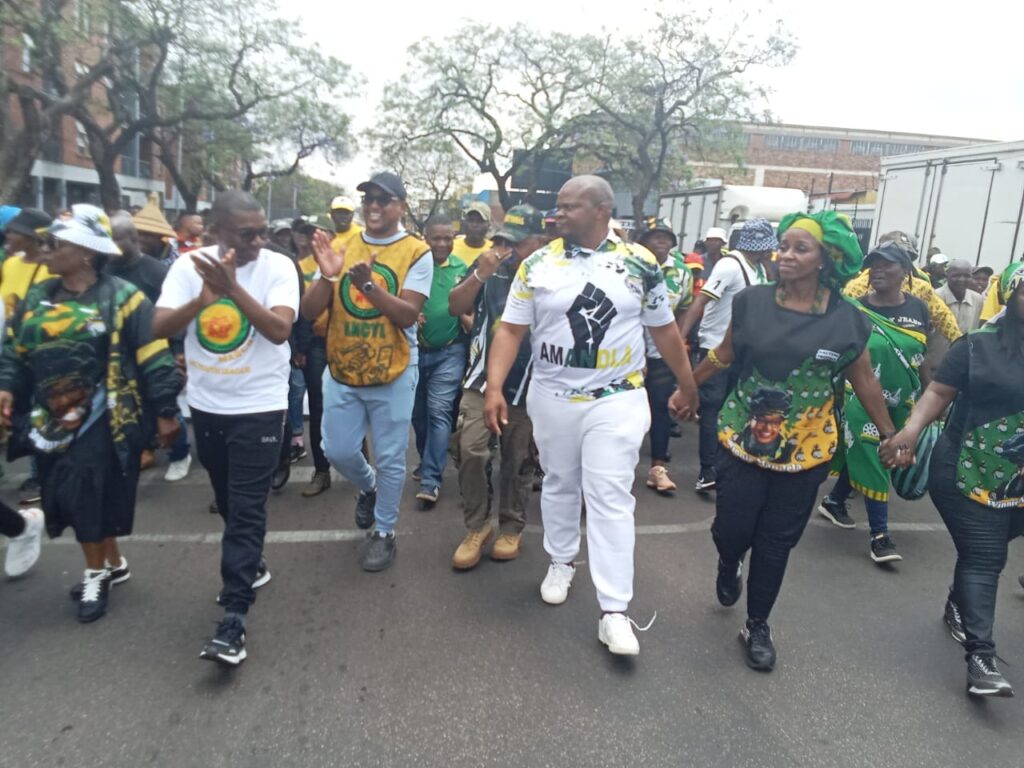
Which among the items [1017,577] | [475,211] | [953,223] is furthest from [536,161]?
[1017,577]

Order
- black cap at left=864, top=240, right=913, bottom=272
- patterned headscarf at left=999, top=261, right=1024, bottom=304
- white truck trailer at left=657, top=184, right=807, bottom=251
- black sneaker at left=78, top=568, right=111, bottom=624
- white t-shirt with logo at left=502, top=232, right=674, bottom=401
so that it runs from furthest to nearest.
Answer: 1. white truck trailer at left=657, top=184, right=807, bottom=251
2. black cap at left=864, top=240, right=913, bottom=272
3. black sneaker at left=78, top=568, right=111, bottom=624
4. white t-shirt with logo at left=502, top=232, right=674, bottom=401
5. patterned headscarf at left=999, top=261, right=1024, bottom=304

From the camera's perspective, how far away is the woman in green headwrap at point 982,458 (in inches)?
119

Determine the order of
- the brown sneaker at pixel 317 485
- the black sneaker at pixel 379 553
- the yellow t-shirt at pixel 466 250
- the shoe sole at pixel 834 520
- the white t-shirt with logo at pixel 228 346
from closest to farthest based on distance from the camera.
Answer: the white t-shirt with logo at pixel 228 346
the black sneaker at pixel 379 553
the shoe sole at pixel 834 520
the brown sneaker at pixel 317 485
the yellow t-shirt at pixel 466 250

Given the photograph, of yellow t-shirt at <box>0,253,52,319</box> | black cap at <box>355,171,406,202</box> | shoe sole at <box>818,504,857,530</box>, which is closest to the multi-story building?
shoe sole at <box>818,504,857,530</box>

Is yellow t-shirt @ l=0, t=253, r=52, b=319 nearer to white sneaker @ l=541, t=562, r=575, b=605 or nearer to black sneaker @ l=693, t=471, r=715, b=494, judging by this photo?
white sneaker @ l=541, t=562, r=575, b=605

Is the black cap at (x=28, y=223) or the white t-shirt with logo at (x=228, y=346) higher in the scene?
the black cap at (x=28, y=223)

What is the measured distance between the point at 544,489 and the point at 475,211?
10.7 ft

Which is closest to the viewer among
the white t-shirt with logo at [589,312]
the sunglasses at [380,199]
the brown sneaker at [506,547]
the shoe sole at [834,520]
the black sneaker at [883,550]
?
the white t-shirt with logo at [589,312]

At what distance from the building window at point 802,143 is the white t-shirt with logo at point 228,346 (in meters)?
59.3

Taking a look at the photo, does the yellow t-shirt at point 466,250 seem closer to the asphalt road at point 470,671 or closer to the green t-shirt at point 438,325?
the green t-shirt at point 438,325

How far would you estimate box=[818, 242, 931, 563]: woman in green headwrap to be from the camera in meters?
4.38

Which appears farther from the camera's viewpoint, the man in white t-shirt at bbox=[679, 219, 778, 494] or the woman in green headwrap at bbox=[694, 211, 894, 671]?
the man in white t-shirt at bbox=[679, 219, 778, 494]

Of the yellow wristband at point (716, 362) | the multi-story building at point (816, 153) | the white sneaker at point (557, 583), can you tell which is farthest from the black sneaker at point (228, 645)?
the multi-story building at point (816, 153)

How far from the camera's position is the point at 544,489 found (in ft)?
11.9
